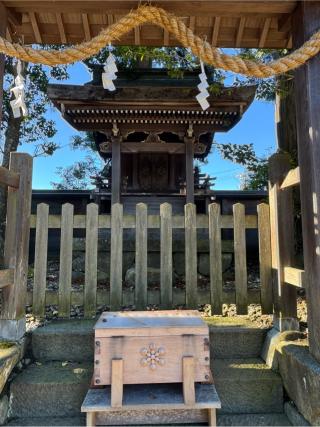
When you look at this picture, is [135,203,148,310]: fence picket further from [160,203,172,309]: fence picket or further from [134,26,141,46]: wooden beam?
[134,26,141,46]: wooden beam

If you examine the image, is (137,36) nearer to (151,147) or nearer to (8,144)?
(8,144)

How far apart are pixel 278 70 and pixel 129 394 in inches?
81.4

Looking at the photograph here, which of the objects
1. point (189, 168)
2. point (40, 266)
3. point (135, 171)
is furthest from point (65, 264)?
point (135, 171)

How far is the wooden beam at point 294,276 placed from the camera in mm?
1885

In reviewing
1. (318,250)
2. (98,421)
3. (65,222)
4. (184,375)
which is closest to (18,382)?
(98,421)

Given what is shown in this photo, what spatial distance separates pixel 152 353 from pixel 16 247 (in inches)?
52.9

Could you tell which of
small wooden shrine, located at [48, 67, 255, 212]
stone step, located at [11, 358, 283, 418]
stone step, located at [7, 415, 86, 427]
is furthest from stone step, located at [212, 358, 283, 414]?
small wooden shrine, located at [48, 67, 255, 212]

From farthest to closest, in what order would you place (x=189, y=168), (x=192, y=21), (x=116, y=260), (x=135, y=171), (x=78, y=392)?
(x=135, y=171), (x=189, y=168), (x=116, y=260), (x=192, y=21), (x=78, y=392)

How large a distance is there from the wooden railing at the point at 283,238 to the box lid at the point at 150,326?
843 mm

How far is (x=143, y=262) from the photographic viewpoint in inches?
99.7

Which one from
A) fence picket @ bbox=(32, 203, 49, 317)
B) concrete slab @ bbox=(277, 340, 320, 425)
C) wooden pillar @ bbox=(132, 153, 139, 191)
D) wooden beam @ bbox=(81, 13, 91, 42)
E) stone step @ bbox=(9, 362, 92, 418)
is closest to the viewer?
concrete slab @ bbox=(277, 340, 320, 425)

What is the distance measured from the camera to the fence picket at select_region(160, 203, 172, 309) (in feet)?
8.25

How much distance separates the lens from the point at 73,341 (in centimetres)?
218

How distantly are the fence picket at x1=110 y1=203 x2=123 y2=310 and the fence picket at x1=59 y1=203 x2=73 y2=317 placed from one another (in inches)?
14.7
